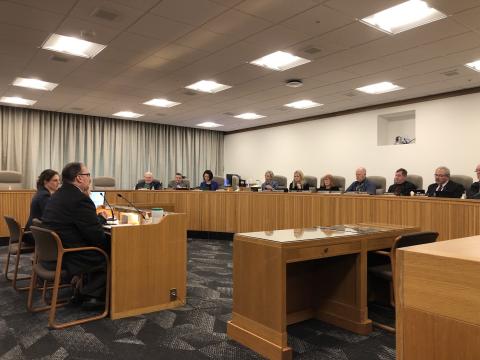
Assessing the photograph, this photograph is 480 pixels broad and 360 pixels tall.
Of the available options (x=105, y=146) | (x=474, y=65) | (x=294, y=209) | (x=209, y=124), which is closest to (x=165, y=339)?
(x=294, y=209)

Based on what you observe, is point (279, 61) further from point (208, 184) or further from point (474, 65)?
point (208, 184)

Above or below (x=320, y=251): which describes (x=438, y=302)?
above

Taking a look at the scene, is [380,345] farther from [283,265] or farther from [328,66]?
[328,66]

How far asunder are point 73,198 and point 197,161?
9828 mm

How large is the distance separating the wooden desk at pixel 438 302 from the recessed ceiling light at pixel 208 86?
21.0 ft

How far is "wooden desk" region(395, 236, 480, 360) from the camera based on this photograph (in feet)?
2.63

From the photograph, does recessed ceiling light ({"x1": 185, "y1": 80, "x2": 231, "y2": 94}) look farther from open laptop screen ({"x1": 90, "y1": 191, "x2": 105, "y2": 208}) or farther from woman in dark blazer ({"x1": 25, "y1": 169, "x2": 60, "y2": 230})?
woman in dark blazer ({"x1": 25, "y1": 169, "x2": 60, "y2": 230})

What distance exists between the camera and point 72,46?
5.29 metres

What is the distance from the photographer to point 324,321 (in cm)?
317

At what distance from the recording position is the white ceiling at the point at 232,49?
4.08 metres

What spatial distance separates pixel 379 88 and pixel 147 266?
5.83m

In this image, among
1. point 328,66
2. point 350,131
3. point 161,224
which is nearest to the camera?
point 161,224

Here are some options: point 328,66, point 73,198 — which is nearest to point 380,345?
point 73,198

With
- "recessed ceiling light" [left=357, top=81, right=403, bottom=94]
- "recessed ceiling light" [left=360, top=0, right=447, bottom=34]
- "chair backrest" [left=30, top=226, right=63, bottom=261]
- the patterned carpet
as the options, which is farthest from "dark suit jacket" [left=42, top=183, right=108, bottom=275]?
"recessed ceiling light" [left=357, top=81, right=403, bottom=94]
